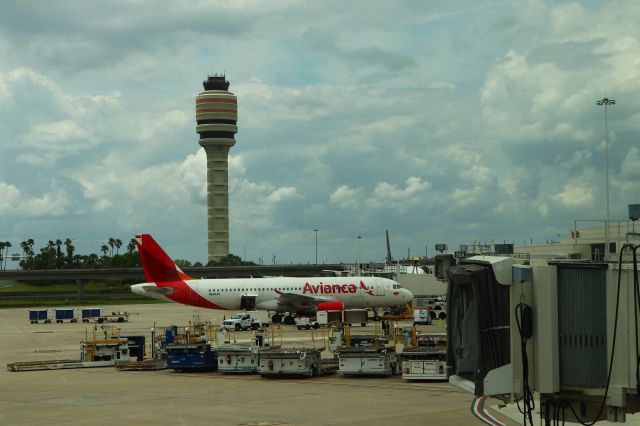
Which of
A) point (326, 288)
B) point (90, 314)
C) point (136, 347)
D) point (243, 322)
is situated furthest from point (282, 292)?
point (136, 347)

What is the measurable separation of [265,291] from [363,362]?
1657 inches

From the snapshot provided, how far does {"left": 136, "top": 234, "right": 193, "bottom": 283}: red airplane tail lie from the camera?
7781 cm

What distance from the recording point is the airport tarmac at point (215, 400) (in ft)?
88.7

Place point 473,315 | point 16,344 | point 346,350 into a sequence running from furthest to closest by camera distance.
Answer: point 16,344
point 346,350
point 473,315

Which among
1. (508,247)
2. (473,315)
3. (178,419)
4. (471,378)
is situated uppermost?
(508,247)

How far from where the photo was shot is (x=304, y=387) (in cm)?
3559

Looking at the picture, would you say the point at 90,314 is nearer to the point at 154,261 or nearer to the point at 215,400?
the point at 154,261

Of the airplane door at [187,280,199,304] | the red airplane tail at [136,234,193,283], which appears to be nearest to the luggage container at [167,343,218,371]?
the red airplane tail at [136,234,193,283]

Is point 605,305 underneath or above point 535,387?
above

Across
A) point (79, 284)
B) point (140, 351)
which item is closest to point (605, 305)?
point (140, 351)

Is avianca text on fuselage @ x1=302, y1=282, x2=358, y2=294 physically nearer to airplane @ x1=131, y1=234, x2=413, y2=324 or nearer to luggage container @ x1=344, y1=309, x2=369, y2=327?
airplane @ x1=131, y1=234, x2=413, y2=324

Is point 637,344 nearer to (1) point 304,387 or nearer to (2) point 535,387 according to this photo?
(2) point 535,387

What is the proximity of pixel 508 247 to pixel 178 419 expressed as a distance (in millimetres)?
10965

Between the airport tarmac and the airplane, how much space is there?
32.8 m
